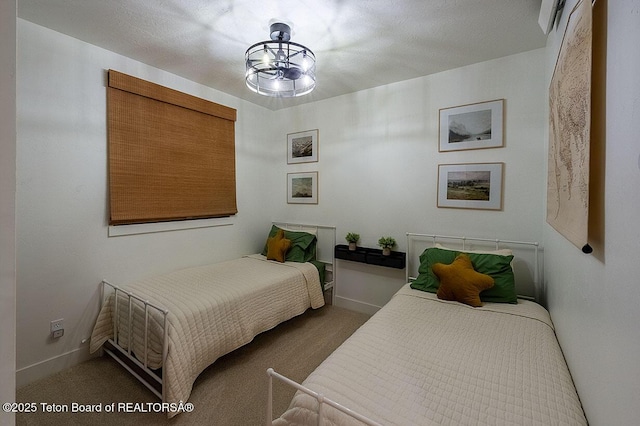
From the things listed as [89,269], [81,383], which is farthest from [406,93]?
[81,383]

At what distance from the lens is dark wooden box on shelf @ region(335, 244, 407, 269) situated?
277cm

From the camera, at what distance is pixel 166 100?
2697 millimetres

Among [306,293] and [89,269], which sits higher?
[89,269]

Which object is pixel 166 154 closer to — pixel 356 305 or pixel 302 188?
pixel 302 188

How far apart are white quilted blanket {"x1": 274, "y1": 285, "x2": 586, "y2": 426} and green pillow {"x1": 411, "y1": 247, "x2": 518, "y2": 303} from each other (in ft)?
0.86

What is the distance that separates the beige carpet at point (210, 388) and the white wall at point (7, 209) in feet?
5.17

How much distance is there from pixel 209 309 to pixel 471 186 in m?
2.53

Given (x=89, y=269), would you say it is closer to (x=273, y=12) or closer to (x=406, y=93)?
(x=273, y=12)

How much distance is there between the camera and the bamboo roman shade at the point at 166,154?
7.82 feet

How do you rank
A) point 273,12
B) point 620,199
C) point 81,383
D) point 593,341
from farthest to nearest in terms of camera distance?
point 81,383
point 273,12
point 593,341
point 620,199

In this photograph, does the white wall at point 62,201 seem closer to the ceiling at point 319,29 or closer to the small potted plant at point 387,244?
the ceiling at point 319,29

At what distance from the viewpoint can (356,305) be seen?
10.6 feet

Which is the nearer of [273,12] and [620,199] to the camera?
[620,199]

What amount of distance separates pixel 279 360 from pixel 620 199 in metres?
2.31
